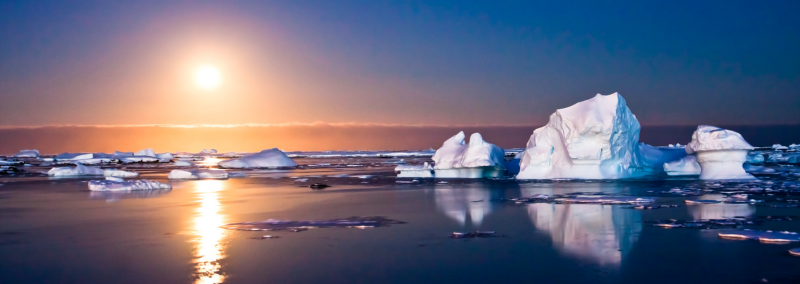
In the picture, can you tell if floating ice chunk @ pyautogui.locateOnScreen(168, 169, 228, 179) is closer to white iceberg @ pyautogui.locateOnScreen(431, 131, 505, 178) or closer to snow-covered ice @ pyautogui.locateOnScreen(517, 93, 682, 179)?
white iceberg @ pyautogui.locateOnScreen(431, 131, 505, 178)

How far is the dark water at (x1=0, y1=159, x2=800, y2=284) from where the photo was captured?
18.2 feet

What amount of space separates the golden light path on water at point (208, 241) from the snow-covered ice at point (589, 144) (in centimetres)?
1136

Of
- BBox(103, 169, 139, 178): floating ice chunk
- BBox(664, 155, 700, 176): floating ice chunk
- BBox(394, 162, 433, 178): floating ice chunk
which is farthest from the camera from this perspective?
BBox(103, 169, 139, 178): floating ice chunk

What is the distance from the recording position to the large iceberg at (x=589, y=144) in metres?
18.2

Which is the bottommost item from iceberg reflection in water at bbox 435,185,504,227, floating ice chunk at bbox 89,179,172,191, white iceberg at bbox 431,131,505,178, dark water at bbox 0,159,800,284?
dark water at bbox 0,159,800,284

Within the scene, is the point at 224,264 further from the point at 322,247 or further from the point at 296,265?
the point at 322,247

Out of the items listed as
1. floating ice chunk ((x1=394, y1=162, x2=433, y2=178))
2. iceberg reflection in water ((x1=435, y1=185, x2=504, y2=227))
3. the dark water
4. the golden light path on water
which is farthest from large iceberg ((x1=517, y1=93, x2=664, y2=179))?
the golden light path on water

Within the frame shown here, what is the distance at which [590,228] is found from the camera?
27.3 feet

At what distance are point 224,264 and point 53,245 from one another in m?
3.06

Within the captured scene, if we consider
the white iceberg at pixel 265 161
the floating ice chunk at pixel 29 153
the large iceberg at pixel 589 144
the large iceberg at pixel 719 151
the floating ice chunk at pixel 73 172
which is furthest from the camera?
the floating ice chunk at pixel 29 153

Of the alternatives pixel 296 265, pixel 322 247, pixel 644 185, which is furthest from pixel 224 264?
pixel 644 185

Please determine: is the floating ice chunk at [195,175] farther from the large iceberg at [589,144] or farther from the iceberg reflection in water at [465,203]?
the large iceberg at [589,144]

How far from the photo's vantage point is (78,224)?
9.58 metres

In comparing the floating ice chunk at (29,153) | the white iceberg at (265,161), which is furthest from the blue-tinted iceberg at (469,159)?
the floating ice chunk at (29,153)
